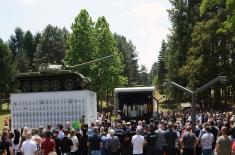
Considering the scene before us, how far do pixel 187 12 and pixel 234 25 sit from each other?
41.3 m

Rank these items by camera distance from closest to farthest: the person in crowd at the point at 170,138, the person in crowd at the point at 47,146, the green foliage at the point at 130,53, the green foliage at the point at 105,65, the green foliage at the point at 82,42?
1. the person in crowd at the point at 47,146
2. the person in crowd at the point at 170,138
3. the green foliage at the point at 82,42
4. the green foliage at the point at 105,65
5. the green foliage at the point at 130,53

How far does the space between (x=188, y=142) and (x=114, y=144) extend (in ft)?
9.17

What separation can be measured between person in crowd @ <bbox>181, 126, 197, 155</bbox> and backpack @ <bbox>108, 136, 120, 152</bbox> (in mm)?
2513

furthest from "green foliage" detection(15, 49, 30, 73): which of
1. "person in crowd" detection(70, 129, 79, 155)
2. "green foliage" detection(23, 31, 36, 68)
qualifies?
"person in crowd" detection(70, 129, 79, 155)

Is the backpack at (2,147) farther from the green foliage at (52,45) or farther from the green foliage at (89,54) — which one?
the green foliage at (52,45)

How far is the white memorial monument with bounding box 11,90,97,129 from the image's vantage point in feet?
105

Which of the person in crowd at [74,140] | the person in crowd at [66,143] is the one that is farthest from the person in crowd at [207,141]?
the person in crowd at [66,143]

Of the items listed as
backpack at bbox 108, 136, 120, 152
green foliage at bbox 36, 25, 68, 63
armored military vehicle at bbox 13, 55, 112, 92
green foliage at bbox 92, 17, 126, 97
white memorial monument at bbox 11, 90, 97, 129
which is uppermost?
green foliage at bbox 36, 25, 68, 63

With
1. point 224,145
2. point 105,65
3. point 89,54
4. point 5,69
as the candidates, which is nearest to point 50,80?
point 224,145

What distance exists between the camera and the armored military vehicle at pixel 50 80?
35875mm

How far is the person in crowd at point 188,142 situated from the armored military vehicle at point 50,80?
53.7ft

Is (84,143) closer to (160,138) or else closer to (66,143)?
(66,143)

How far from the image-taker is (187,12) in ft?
215

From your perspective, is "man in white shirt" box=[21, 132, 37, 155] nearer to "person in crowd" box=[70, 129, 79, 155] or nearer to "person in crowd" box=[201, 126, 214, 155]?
"person in crowd" box=[70, 129, 79, 155]
